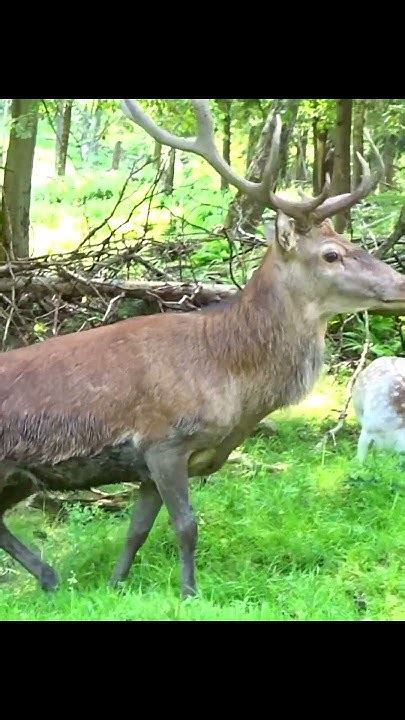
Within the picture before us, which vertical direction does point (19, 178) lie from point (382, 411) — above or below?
above

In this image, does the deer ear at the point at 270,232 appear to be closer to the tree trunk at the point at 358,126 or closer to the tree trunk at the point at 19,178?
the tree trunk at the point at 19,178

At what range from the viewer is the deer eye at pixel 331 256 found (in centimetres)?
564

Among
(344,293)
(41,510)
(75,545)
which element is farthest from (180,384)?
(41,510)

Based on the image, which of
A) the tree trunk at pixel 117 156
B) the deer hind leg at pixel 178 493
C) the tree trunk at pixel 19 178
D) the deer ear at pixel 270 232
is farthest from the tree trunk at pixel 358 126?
the tree trunk at pixel 117 156

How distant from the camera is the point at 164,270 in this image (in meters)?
8.87

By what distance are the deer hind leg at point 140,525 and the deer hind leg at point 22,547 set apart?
0.36 meters

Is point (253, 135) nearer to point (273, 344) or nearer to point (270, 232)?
point (270, 232)

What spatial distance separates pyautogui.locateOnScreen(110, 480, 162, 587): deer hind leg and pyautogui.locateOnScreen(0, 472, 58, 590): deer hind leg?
1.18ft

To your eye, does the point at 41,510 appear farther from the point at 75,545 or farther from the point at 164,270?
the point at 164,270

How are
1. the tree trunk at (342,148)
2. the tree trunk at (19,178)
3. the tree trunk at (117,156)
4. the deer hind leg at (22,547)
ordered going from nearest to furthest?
1. the deer hind leg at (22,547)
2. the tree trunk at (19,178)
3. the tree trunk at (342,148)
4. the tree trunk at (117,156)

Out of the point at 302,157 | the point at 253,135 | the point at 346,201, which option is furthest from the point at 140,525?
the point at 253,135

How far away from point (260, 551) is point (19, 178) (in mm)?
5355

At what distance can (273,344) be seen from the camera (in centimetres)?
570
